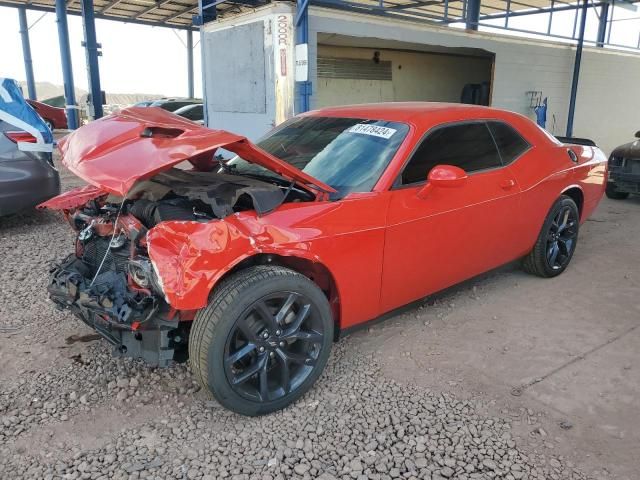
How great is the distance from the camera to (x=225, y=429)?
2.57 metres

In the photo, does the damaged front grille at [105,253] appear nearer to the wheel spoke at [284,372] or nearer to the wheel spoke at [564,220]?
the wheel spoke at [284,372]

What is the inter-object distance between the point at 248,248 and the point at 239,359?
0.56 metres

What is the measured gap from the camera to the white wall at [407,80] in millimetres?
11156

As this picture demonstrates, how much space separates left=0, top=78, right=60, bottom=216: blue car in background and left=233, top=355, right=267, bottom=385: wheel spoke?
4318mm

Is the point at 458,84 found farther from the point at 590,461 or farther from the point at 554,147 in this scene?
the point at 590,461

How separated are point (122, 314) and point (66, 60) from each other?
51.7ft

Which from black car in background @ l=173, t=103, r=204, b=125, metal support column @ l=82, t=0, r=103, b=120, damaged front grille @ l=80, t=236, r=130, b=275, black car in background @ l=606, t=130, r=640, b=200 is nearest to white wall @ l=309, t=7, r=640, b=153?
black car in background @ l=606, t=130, r=640, b=200

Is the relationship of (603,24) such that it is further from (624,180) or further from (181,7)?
(181,7)

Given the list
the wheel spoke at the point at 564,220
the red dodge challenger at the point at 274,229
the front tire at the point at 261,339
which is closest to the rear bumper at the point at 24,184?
the red dodge challenger at the point at 274,229

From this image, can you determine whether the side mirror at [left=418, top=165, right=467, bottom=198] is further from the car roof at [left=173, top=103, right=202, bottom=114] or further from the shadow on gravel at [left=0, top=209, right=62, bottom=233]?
the car roof at [left=173, top=103, right=202, bottom=114]

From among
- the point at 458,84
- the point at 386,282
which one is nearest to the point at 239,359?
the point at 386,282

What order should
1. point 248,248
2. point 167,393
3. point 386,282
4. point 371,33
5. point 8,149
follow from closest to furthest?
point 248,248, point 167,393, point 386,282, point 8,149, point 371,33

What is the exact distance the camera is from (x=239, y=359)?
2.56 metres

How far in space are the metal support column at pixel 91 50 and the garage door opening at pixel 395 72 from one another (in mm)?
5872
